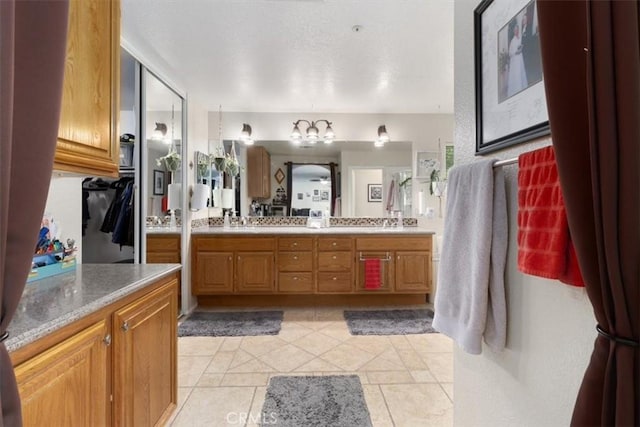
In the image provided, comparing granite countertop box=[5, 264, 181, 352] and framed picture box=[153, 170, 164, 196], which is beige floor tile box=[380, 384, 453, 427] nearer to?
granite countertop box=[5, 264, 181, 352]

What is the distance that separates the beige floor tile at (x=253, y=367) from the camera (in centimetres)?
208

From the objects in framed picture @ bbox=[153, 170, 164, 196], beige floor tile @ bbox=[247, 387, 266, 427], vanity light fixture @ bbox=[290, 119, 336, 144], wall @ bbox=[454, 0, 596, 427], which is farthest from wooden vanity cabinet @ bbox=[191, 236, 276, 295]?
wall @ bbox=[454, 0, 596, 427]

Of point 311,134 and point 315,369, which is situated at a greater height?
point 311,134

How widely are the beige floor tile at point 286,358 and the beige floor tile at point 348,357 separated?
0.51 feet

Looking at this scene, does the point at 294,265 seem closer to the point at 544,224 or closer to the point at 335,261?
the point at 335,261

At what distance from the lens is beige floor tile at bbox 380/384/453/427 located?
1586 millimetres

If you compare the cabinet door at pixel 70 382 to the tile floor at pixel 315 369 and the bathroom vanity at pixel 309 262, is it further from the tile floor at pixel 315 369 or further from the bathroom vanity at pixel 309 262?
the bathroom vanity at pixel 309 262

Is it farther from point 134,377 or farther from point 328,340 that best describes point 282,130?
point 134,377

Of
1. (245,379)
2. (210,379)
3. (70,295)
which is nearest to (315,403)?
(245,379)

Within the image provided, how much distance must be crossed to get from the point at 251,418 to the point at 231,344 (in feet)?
3.11

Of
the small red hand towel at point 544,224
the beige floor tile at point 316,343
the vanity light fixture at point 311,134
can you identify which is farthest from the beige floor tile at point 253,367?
the vanity light fixture at point 311,134

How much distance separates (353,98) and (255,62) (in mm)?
1208

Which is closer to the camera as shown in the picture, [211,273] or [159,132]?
[159,132]

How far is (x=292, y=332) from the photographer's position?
2729 millimetres
